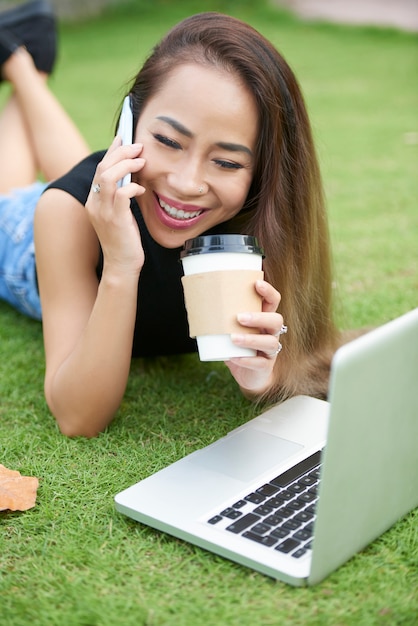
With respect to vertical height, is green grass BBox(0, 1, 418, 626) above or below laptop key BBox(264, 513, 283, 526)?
below

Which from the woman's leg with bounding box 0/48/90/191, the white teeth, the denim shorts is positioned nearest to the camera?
the white teeth

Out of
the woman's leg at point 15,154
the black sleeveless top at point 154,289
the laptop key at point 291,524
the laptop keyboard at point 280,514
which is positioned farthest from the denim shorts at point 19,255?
the laptop key at point 291,524

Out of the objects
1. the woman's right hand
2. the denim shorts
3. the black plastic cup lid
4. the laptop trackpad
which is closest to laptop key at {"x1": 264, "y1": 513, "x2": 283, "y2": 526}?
the laptop trackpad

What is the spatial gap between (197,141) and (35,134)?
1598mm

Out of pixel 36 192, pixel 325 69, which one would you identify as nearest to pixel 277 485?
pixel 36 192

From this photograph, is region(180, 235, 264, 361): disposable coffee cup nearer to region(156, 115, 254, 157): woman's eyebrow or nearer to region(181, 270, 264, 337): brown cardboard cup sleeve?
region(181, 270, 264, 337): brown cardboard cup sleeve

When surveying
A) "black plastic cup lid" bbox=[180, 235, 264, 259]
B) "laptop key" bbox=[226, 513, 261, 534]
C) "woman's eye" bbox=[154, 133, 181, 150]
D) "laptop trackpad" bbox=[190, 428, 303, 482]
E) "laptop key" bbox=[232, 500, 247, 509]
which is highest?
"woman's eye" bbox=[154, 133, 181, 150]

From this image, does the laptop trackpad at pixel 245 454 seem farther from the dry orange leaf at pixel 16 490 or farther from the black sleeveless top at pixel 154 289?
the black sleeveless top at pixel 154 289

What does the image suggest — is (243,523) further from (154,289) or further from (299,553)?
(154,289)

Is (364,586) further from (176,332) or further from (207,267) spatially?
(176,332)

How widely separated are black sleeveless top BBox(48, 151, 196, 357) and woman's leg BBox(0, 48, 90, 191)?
0.97 m

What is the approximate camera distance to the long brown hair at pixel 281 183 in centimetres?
179

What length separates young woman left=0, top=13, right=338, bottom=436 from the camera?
1.73 m

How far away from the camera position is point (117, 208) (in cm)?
171
